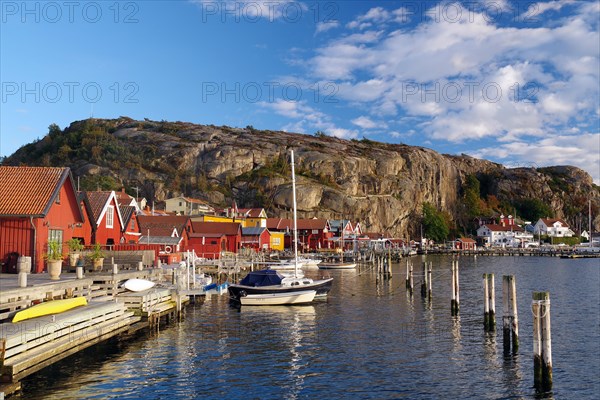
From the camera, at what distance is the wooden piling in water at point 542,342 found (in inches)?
760

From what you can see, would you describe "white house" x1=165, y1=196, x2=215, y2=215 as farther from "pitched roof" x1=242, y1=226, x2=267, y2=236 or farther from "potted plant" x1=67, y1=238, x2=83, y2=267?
"potted plant" x1=67, y1=238, x2=83, y2=267

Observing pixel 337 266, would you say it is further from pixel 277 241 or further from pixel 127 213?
pixel 127 213

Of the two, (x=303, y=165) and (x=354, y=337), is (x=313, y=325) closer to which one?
(x=354, y=337)

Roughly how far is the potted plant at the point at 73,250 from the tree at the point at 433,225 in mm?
146292

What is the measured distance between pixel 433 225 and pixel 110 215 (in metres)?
137

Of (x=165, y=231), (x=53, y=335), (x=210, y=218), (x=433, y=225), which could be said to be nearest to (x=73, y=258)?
(x=53, y=335)

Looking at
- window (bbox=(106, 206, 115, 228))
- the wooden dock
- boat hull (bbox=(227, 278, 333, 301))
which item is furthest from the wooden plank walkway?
window (bbox=(106, 206, 115, 228))

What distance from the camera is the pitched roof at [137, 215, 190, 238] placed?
222ft

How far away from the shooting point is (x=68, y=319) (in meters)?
21.0

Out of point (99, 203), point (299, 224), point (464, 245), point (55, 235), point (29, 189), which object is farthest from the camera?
point (464, 245)

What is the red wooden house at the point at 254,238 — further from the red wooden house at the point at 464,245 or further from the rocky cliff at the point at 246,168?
the red wooden house at the point at 464,245

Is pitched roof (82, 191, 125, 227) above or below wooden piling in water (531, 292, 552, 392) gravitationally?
above

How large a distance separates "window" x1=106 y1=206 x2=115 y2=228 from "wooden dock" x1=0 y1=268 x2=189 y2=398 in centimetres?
1726

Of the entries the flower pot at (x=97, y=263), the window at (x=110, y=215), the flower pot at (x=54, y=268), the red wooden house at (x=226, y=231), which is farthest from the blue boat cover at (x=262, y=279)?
the red wooden house at (x=226, y=231)
